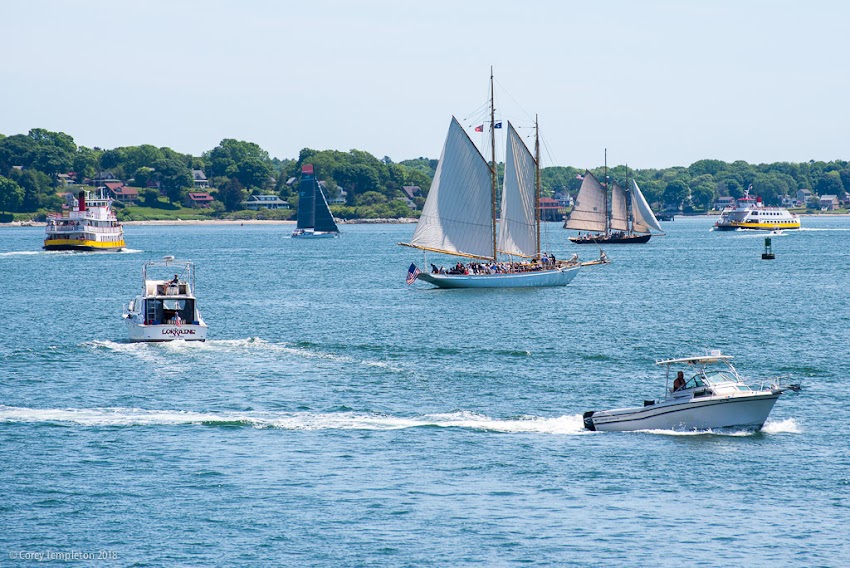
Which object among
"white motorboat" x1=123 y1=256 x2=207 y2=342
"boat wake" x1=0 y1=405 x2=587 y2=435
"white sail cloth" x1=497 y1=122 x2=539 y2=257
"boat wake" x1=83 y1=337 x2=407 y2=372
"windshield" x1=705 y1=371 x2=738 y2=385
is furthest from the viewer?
"white sail cloth" x1=497 y1=122 x2=539 y2=257

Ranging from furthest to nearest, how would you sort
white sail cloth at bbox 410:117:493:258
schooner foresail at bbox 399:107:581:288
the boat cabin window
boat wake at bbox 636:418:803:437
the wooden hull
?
1. the wooden hull
2. schooner foresail at bbox 399:107:581:288
3. white sail cloth at bbox 410:117:493:258
4. the boat cabin window
5. boat wake at bbox 636:418:803:437

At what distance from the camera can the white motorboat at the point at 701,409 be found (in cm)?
5131

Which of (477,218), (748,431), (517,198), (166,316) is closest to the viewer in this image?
(748,431)

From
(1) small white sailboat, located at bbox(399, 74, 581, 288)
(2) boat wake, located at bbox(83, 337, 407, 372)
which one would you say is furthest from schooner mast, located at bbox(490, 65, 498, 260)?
(2) boat wake, located at bbox(83, 337, 407, 372)

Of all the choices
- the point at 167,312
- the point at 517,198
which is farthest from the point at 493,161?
the point at 167,312

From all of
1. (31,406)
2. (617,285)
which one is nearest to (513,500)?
(31,406)

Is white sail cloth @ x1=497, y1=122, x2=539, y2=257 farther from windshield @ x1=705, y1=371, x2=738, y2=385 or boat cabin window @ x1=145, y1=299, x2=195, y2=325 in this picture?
windshield @ x1=705, y1=371, x2=738, y2=385

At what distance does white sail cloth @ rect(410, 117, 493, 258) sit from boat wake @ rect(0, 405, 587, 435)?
222 ft

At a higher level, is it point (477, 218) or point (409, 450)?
point (477, 218)

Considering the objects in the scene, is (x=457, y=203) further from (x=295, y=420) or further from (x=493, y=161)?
(x=295, y=420)

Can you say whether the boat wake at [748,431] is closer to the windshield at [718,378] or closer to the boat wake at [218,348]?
the windshield at [718,378]

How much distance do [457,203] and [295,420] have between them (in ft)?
232

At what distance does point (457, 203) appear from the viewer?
408 feet

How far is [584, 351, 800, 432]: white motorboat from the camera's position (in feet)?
168
